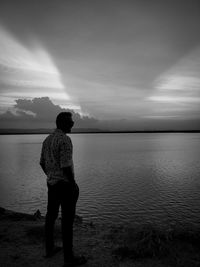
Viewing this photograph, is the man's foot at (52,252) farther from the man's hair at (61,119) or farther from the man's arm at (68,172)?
the man's hair at (61,119)

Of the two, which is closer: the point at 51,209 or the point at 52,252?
the point at 51,209

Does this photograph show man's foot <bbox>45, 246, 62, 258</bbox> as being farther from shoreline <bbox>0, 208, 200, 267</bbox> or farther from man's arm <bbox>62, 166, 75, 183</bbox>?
man's arm <bbox>62, 166, 75, 183</bbox>

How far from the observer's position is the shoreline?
6.11 meters

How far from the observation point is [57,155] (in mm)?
5668

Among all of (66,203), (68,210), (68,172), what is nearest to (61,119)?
(68,172)

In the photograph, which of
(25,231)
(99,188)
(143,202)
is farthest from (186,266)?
(99,188)

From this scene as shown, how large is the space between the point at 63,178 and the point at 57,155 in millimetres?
534

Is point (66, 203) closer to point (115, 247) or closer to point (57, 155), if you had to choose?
point (57, 155)

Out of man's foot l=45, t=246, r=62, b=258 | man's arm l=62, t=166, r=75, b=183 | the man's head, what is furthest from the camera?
man's foot l=45, t=246, r=62, b=258

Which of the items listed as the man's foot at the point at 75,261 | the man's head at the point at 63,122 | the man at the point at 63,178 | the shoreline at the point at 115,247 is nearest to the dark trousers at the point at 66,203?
the man at the point at 63,178

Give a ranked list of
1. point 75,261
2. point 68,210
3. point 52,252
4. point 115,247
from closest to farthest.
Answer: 1. point 68,210
2. point 75,261
3. point 52,252
4. point 115,247

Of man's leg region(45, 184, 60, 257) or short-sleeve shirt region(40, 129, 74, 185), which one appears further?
man's leg region(45, 184, 60, 257)

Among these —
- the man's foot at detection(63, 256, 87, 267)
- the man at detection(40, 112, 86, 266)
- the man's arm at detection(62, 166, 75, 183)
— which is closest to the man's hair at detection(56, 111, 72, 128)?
the man at detection(40, 112, 86, 266)

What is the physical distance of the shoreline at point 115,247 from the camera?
A: 611 centimetres
